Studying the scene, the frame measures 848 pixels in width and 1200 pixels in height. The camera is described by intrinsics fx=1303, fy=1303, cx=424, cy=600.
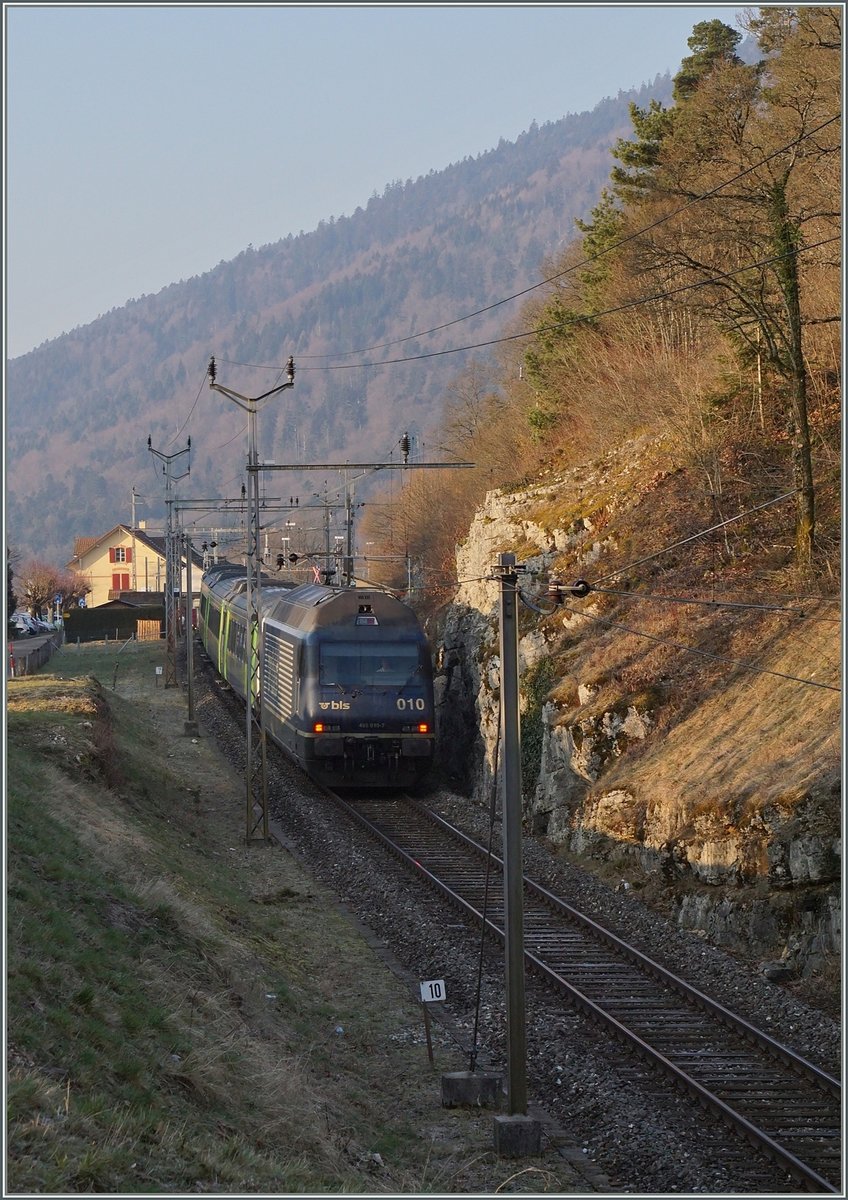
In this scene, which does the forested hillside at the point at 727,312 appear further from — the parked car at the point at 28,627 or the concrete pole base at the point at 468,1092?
the parked car at the point at 28,627

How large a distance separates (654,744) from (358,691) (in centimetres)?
740

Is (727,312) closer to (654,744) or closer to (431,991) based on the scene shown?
(654,744)

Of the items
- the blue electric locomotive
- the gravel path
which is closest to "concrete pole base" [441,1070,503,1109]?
the gravel path

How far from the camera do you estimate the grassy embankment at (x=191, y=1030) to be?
893 centimetres

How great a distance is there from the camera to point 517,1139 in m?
11.7

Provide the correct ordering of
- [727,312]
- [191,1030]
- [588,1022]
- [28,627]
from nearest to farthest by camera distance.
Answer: [191,1030] → [588,1022] → [727,312] → [28,627]

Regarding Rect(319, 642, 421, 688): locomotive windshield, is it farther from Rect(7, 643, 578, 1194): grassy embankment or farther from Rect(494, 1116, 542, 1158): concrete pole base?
Rect(494, 1116, 542, 1158): concrete pole base

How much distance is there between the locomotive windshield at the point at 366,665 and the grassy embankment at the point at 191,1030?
214 inches

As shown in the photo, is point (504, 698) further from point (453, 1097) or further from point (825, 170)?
point (825, 170)

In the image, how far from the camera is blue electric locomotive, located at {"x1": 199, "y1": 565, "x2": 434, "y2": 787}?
27672 millimetres

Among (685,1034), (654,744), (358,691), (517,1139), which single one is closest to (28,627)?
(358,691)

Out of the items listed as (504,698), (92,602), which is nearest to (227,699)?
(504,698)

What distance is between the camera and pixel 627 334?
126 feet

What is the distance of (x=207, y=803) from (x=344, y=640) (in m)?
5.05
